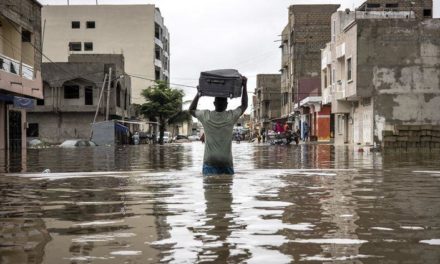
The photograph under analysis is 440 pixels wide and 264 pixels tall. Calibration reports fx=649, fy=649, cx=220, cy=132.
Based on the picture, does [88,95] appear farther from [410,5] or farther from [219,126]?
[219,126]

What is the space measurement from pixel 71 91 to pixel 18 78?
2858cm

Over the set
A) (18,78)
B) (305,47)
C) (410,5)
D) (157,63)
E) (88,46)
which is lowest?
(18,78)

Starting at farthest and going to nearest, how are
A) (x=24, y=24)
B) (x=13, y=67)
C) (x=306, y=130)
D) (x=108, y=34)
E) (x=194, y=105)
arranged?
(x=108, y=34), (x=306, y=130), (x=24, y=24), (x=13, y=67), (x=194, y=105)

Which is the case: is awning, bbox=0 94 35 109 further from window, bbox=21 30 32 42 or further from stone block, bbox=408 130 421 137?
stone block, bbox=408 130 421 137

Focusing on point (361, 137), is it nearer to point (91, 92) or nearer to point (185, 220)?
point (91, 92)

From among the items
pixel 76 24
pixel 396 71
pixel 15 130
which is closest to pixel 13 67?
pixel 15 130

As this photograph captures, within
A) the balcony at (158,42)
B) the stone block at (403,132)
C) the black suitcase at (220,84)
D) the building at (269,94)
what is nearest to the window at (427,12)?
the stone block at (403,132)

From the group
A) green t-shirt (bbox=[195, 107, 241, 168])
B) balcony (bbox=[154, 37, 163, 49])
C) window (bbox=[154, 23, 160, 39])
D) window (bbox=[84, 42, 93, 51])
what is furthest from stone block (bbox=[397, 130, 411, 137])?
window (bbox=[84, 42, 93, 51])

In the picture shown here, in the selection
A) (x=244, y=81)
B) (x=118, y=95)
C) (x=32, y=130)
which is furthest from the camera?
(x=118, y=95)

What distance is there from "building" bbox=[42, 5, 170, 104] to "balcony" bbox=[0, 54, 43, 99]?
47637 mm

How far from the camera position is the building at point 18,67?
103 ft

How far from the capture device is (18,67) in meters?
31.2

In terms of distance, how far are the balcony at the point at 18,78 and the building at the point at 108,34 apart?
47637mm

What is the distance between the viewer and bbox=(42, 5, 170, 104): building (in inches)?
3253
